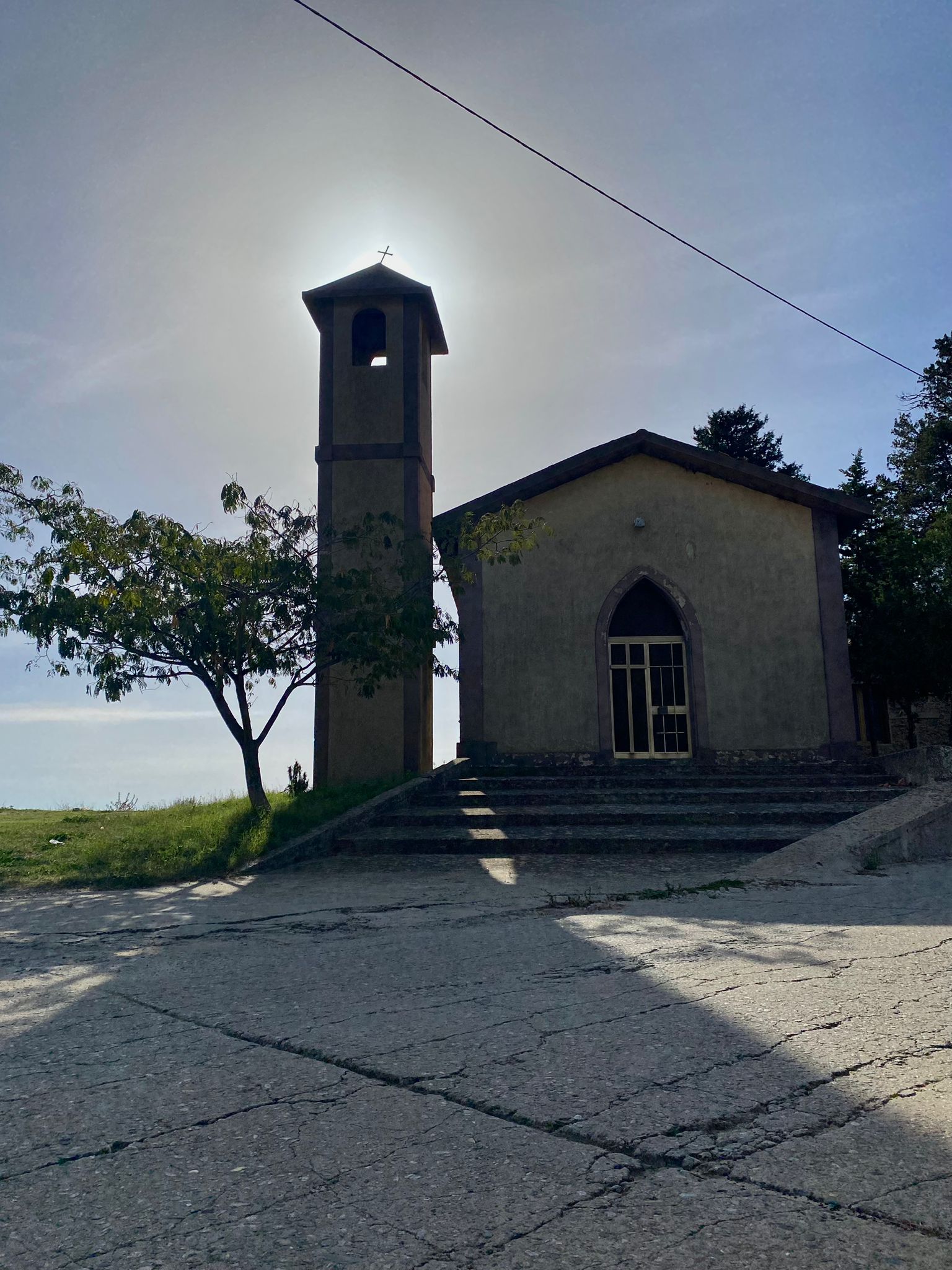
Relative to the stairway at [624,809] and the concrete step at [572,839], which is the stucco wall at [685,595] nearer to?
the stairway at [624,809]

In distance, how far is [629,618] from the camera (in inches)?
648

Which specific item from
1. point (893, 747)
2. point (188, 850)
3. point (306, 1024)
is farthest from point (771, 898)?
point (893, 747)

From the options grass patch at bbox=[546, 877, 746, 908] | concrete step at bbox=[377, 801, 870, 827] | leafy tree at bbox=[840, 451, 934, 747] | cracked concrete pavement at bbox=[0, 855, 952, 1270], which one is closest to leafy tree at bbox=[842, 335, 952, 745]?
leafy tree at bbox=[840, 451, 934, 747]

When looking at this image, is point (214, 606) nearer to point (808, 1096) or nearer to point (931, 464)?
point (808, 1096)

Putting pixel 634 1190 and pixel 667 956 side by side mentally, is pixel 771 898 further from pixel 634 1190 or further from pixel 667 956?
pixel 634 1190

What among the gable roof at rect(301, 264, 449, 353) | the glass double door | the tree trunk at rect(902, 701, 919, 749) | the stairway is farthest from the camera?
the tree trunk at rect(902, 701, 919, 749)

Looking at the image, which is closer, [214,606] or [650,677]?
[214,606]

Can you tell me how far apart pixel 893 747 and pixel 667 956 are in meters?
21.0

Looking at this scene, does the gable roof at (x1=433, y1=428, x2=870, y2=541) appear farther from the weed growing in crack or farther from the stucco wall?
the weed growing in crack

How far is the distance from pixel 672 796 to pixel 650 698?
169 inches

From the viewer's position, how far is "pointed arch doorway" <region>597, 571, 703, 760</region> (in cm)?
1576

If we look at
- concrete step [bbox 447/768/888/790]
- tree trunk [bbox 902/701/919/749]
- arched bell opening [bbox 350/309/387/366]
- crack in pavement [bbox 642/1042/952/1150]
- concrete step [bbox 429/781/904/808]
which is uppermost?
arched bell opening [bbox 350/309/387/366]

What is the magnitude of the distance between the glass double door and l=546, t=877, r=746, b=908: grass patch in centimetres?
831

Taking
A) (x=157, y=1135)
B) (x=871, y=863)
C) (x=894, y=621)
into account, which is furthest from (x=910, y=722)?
(x=157, y=1135)
